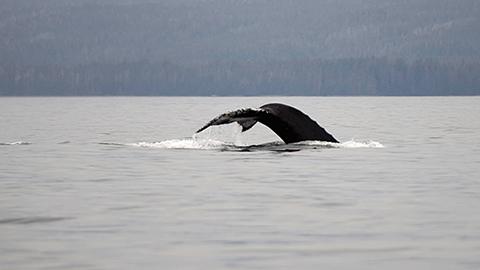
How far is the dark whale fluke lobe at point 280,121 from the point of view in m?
23.4

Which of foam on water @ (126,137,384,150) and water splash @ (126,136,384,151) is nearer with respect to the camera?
water splash @ (126,136,384,151)

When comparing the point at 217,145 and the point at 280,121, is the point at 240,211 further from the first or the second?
the point at 217,145

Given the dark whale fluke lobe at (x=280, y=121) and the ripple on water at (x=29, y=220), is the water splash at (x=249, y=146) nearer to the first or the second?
→ the dark whale fluke lobe at (x=280, y=121)

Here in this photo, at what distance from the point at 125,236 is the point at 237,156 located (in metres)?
13.1

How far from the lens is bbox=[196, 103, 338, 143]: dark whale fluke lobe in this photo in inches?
920

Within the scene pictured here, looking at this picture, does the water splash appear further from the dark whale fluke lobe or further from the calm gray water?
the calm gray water

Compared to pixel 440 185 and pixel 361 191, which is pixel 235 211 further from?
pixel 440 185

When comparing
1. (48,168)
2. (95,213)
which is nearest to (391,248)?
(95,213)

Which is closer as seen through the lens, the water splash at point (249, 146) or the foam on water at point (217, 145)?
the water splash at point (249, 146)

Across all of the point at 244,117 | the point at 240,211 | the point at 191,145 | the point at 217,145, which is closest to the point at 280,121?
the point at 244,117

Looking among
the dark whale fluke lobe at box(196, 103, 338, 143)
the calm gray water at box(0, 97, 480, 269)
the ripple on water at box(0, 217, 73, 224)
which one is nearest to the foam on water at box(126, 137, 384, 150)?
the dark whale fluke lobe at box(196, 103, 338, 143)

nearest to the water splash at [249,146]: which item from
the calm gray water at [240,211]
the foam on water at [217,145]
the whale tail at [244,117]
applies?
the foam on water at [217,145]

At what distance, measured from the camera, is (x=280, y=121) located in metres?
25.0

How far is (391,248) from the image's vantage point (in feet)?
40.0
